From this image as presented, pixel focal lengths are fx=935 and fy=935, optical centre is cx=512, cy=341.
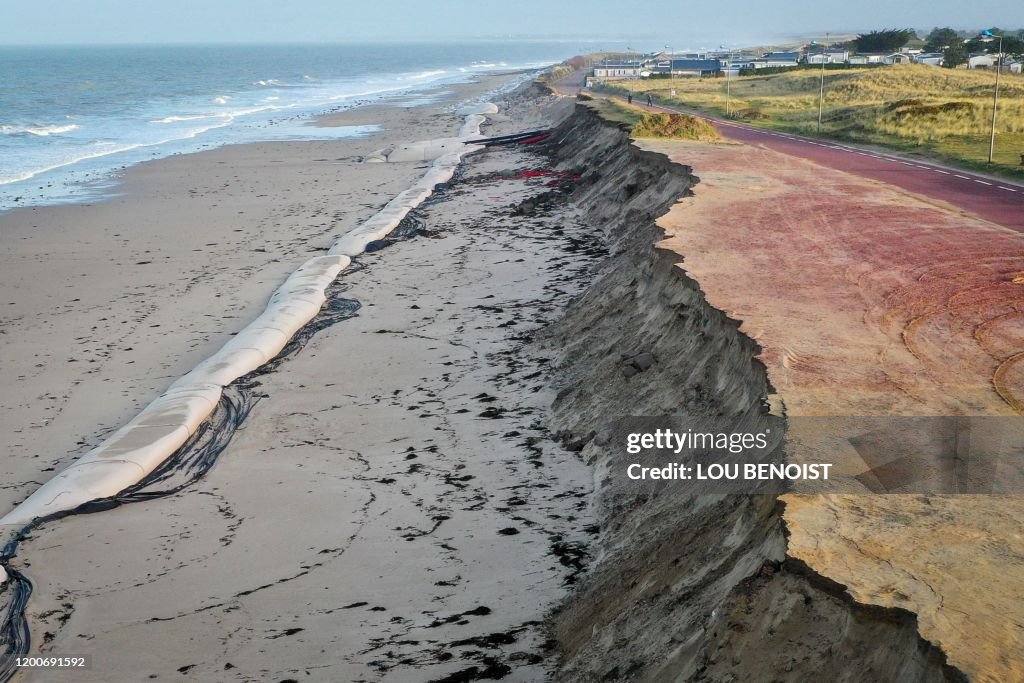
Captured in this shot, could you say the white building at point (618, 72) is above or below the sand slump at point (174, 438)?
above

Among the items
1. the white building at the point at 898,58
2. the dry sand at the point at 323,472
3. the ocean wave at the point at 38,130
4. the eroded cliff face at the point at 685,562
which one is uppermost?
the white building at the point at 898,58

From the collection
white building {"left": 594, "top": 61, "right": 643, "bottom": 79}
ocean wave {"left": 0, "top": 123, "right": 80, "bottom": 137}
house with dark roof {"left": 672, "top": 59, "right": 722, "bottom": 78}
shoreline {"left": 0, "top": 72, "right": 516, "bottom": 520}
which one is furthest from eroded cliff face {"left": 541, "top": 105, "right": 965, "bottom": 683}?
white building {"left": 594, "top": 61, "right": 643, "bottom": 79}

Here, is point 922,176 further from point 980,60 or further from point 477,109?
point 980,60

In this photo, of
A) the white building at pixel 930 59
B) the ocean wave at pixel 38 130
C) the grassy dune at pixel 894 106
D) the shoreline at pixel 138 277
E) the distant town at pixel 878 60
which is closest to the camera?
the shoreline at pixel 138 277

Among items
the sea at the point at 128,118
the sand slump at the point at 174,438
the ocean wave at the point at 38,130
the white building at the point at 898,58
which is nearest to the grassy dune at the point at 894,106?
the white building at the point at 898,58

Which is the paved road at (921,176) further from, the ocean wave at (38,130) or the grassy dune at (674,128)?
the ocean wave at (38,130)

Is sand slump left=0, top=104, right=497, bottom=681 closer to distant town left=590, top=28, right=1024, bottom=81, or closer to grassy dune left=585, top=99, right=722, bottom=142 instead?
grassy dune left=585, top=99, right=722, bottom=142

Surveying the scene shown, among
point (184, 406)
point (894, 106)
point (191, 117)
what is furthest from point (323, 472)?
point (191, 117)
